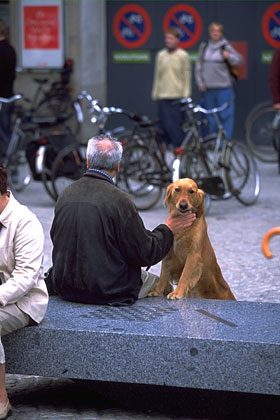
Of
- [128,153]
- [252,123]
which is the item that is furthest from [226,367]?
[252,123]

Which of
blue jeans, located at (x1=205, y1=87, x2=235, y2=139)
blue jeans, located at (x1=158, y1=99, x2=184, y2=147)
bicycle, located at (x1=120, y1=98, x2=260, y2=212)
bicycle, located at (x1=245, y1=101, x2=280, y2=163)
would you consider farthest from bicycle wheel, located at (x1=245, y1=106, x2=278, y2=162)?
bicycle, located at (x1=120, y1=98, x2=260, y2=212)

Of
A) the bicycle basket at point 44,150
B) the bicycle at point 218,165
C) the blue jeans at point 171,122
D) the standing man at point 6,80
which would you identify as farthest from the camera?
the blue jeans at point 171,122

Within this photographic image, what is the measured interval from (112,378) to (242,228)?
19.3 ft

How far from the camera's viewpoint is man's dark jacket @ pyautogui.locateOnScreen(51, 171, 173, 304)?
582 centimetres

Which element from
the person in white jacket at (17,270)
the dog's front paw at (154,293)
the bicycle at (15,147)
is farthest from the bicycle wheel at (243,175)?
the person in white jacket at (17,270)

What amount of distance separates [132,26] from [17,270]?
1417cm

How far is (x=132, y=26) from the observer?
1914 cm

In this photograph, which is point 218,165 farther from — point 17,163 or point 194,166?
point 17,163

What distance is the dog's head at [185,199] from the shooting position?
6184 millimetres

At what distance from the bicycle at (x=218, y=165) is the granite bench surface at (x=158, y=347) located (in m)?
5.94

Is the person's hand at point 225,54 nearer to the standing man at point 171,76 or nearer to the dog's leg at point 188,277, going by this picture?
the standing man at point 171,76

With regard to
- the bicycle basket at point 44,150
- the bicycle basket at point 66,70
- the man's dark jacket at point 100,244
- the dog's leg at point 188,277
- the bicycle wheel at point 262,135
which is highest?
the man's dark jacket at point 100,244

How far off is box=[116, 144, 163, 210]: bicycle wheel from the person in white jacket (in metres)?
6.73

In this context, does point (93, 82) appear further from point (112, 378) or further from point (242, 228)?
point (112, 378)
